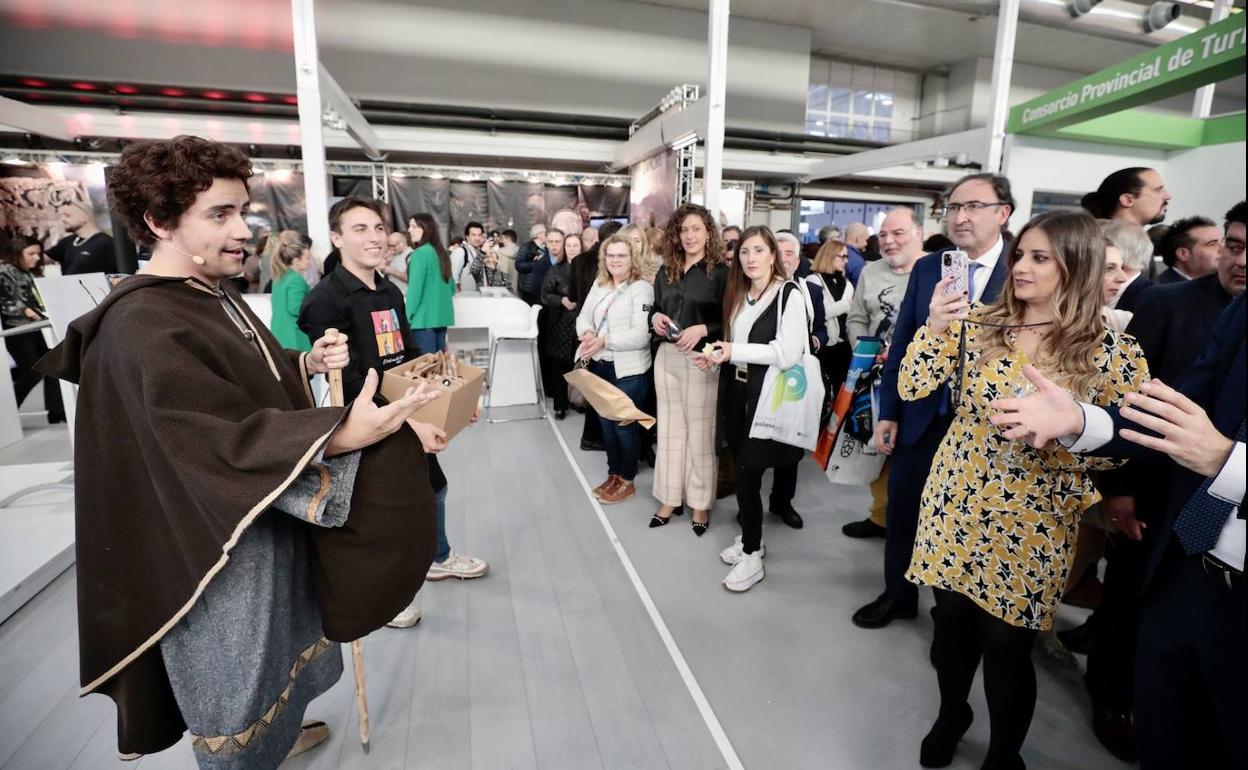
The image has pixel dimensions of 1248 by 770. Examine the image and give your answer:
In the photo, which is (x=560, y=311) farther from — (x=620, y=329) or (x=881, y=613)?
(x=881, y=613)

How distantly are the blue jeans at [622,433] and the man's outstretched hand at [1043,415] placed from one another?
7.52 feet

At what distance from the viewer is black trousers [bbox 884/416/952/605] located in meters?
2.07

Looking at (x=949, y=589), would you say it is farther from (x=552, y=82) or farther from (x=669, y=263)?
(x=552, y=82)

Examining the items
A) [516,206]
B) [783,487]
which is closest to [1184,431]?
[783,487]

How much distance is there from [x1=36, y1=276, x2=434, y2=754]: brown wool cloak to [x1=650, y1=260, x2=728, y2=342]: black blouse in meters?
1.95

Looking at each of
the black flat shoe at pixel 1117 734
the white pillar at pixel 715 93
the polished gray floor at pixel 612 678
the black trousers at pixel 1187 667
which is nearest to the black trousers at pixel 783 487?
the polished gray floor at pixel 612 678

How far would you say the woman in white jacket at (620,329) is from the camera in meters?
3.27

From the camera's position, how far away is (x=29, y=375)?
484 centimetres

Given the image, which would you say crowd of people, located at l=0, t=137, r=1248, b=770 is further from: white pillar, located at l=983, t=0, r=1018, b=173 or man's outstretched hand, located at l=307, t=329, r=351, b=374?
white pillar, located at l=983, t=0, r=1018, b=173

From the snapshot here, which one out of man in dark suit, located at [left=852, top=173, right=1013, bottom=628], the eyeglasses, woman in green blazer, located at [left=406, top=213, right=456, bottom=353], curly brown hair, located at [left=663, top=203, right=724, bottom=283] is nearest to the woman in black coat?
woman in green blazer, located at [left=406, top=213, right=456, bottom=353]

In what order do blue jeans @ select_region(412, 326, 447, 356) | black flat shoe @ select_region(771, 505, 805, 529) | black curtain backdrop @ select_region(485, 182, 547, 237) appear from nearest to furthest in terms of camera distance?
black flat shoe @ select_region(771, 505, 805, 529) → blue jeans @ select_region(412, 326, 447, 356) → black curtain backdrop @ select_region(485, 182, 547, 237)

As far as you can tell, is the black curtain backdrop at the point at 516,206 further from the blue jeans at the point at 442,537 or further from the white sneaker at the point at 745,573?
the white sneaker at the point at 745,573

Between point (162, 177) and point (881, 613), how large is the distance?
8.69ft

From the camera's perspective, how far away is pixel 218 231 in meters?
1.21
